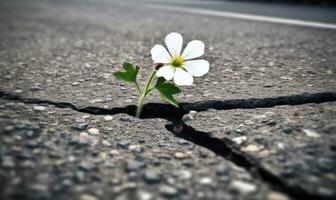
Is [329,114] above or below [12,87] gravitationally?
above

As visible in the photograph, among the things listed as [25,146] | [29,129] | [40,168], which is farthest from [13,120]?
[40,168]

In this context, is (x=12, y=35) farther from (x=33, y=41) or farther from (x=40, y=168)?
(x=40, y=168)

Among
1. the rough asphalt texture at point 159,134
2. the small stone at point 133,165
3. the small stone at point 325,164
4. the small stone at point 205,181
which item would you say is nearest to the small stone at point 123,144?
the rough asphalt texture at point 159,134

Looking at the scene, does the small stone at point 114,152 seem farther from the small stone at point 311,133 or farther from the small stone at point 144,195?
the small stone at point 311,133

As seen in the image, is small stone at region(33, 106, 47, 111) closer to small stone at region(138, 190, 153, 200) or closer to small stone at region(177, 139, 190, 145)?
small stone at region(177, 139, 190, 145)

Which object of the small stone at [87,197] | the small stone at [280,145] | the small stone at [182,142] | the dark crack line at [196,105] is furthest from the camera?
the dark crack line at [196,105]

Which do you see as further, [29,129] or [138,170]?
[29,129]
